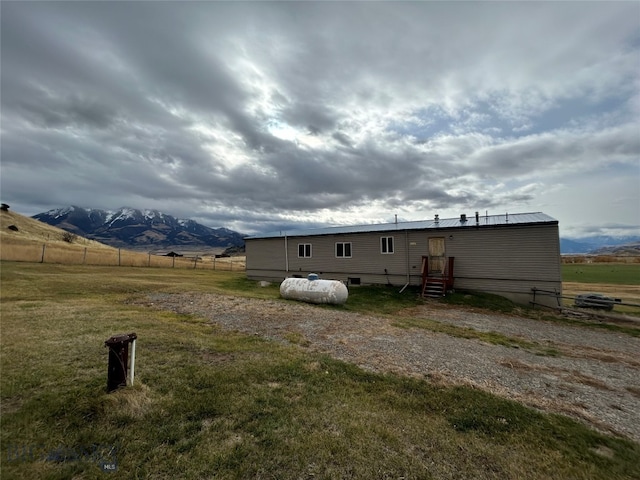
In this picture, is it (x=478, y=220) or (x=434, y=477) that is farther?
(x=478, y=220)

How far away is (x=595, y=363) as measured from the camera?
319 inches

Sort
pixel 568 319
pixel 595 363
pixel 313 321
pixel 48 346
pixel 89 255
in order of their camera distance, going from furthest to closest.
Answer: pixel 89 255 < pixel 568 319 < pixel 313 321 < pixel 595 363 < pixel 48 346

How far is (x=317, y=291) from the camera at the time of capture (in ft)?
50.0

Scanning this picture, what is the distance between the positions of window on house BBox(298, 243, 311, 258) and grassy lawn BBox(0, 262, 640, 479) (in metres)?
17.3

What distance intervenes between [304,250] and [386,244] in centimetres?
708

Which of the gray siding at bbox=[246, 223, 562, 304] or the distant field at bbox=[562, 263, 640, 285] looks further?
the distant field at bbox=[562, 263, 640, 285]

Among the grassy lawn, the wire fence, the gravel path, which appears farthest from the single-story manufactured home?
the wire fence

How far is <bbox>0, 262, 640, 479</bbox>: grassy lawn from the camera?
Result: 3.42 m

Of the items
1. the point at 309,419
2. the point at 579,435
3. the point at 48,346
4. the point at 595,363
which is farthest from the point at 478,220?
the point at 48,346

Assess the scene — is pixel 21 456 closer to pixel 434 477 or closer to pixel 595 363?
pixel 434 477

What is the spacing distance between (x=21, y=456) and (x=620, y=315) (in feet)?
70.2

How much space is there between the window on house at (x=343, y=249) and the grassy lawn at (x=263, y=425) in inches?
611

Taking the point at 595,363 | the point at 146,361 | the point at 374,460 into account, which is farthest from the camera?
the point at 595,363

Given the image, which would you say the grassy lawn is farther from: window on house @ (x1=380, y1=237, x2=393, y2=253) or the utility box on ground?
window on house @ (x1=380, y1=237, x2=393, y2=253)
